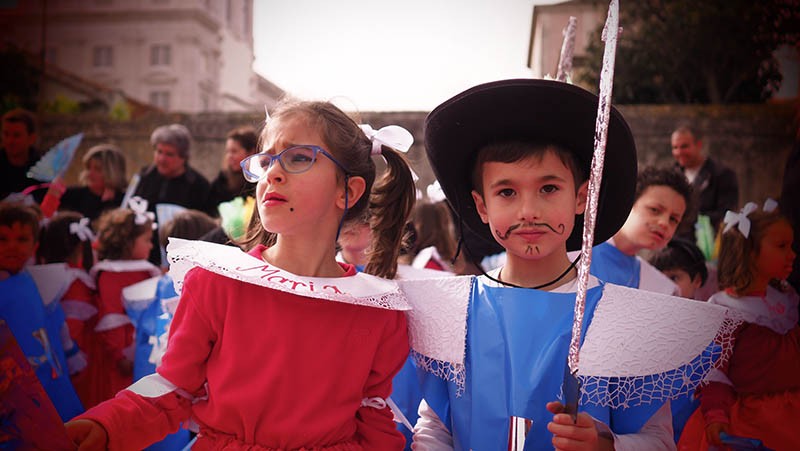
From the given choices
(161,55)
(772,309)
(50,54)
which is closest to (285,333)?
(772,309)

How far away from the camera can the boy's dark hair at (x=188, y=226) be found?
13.0 feet

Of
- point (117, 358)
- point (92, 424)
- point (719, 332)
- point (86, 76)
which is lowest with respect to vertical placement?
point (117, 358)

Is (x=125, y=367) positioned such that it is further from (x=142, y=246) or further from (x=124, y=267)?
(x=142, y=246)

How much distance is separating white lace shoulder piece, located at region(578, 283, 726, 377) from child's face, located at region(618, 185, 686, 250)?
147cm

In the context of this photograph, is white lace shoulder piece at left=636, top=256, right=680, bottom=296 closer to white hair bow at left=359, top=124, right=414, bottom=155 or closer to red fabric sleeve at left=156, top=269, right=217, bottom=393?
white hair bow at left=359, top=124, right=414, bottom=155

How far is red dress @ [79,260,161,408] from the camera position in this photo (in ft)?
13.3

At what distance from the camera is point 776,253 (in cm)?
247

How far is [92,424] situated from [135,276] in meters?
2.90

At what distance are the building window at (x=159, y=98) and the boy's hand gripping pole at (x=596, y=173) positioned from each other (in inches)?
586

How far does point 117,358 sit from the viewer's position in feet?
13.3

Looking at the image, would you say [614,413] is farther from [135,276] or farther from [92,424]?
[135,276]

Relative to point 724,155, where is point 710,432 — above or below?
below

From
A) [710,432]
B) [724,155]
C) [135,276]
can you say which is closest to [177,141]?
[135,276]

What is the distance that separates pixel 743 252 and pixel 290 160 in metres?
1.95
